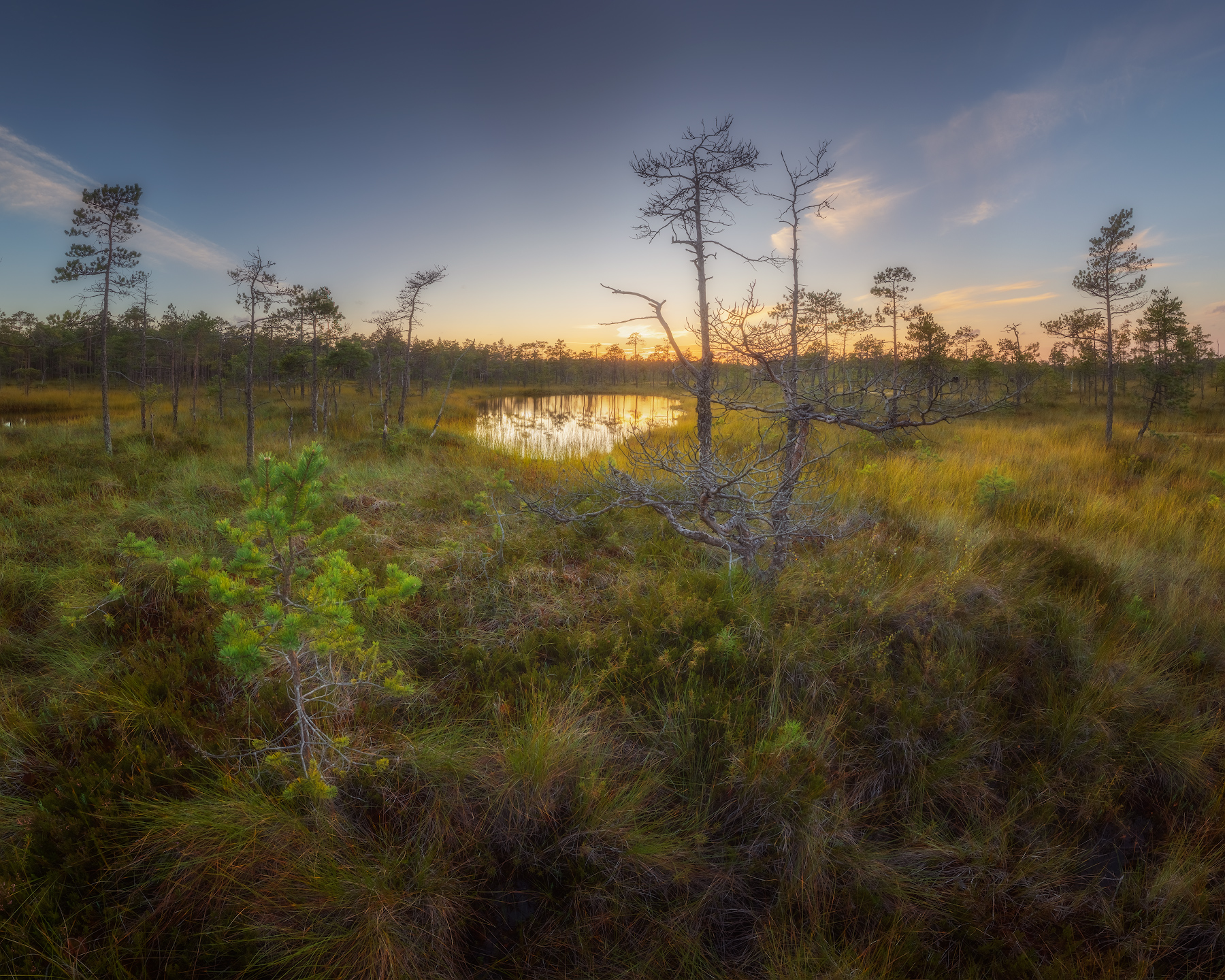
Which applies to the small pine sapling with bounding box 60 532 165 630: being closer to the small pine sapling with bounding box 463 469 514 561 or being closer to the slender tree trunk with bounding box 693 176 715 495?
the small pine sapling with bounding box 463 469 514 561

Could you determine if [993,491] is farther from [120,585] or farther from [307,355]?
[307,355]

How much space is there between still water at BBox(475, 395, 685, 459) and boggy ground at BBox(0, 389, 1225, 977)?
3.15 metres

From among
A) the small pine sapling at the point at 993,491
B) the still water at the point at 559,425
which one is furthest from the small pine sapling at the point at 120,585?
the small pine sapling at the point at 993,491

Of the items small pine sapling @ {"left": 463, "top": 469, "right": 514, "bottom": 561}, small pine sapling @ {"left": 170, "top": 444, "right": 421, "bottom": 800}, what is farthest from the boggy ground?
small pine sapling @ {"left": 463, "top": 469, "right": 514, "bottom": 561}

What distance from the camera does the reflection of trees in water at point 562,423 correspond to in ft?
49.0

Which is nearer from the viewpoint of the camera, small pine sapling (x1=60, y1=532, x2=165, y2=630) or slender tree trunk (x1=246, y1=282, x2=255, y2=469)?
small pine sapling (x1=60, y1=532, x2=165, y2=630)

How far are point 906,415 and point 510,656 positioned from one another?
10.4 feet

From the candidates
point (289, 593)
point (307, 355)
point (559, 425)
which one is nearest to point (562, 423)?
point (559, 425)

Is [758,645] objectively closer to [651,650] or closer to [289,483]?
[651,650]

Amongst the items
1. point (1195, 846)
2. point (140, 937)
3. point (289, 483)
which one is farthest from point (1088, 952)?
point (289, 483)

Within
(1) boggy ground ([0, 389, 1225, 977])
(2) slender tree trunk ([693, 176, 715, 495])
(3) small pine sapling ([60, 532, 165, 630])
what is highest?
(2) slender tree trunk ([693, 176, 715, 495])

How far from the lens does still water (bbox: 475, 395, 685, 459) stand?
14.2m

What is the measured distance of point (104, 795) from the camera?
2.31 metres

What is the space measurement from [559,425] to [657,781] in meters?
21.1
